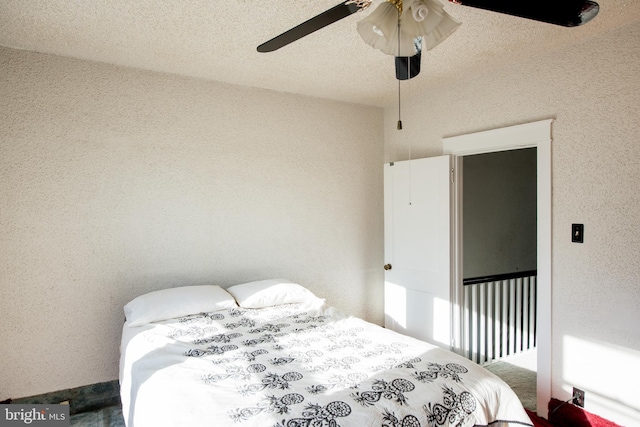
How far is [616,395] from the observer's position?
230 centimetres

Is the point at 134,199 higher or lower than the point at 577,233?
higher

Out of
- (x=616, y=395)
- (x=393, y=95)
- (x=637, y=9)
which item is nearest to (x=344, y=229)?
(x=393, y=95)

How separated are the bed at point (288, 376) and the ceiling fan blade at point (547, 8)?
151 cm

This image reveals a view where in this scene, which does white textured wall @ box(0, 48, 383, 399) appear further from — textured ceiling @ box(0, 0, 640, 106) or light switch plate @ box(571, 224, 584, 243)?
light switch plate @ box(571, 224, 584, 243)

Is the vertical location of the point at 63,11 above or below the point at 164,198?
above

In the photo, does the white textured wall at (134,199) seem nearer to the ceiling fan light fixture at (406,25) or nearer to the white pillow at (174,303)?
the white pillow at (174,303)

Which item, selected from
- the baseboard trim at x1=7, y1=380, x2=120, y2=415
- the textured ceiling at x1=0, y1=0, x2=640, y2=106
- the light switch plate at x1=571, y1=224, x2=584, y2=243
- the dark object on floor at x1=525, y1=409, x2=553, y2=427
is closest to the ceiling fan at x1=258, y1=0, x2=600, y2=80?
the textured ceiling at x1=0, y1=0, x2=640, y2=106

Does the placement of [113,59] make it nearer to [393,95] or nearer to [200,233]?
[200,233]

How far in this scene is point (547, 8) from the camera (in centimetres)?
139

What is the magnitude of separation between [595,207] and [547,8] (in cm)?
151

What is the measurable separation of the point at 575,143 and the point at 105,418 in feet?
11.7

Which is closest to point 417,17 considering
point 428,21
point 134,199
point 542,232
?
point 428,21

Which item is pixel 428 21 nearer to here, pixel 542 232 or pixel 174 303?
pixel 542 232

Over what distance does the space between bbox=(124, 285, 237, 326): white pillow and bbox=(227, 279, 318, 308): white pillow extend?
0.34 ft
